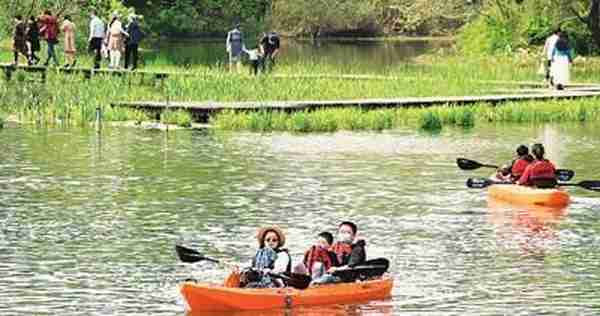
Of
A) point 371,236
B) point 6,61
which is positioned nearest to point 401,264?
point 371,236

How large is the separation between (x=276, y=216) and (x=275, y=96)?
18.6 meters

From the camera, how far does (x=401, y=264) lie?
2430 cm

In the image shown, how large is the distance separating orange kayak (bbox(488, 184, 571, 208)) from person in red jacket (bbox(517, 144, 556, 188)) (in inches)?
5.0

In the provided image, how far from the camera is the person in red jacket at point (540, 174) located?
30156 mm

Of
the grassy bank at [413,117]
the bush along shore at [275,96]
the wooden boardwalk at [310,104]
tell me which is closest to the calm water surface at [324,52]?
the bush along shore at [275,96]

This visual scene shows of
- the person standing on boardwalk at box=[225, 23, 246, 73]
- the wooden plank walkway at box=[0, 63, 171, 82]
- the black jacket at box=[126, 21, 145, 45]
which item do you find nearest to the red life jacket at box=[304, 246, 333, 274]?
the wooden plank walkway at box=[0, 63, 171, 82]

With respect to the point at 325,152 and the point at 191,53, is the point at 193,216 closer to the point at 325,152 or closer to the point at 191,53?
the point at 325,152

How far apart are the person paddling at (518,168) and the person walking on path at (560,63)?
67.1 feet

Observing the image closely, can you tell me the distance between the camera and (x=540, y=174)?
30375 millimetres

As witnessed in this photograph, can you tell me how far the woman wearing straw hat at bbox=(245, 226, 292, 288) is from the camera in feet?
67.6

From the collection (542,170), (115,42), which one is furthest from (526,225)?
(115,42)

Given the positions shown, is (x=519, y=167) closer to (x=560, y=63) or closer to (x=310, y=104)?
(x=310, y=104)

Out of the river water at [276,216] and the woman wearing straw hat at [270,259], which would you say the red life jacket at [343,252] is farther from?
the woman wearing straw hat at [270,259]

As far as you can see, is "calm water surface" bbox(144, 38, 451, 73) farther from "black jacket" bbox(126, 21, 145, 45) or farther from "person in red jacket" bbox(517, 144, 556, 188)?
"person in red jacket" bbox(517, 144, 556, 188)
